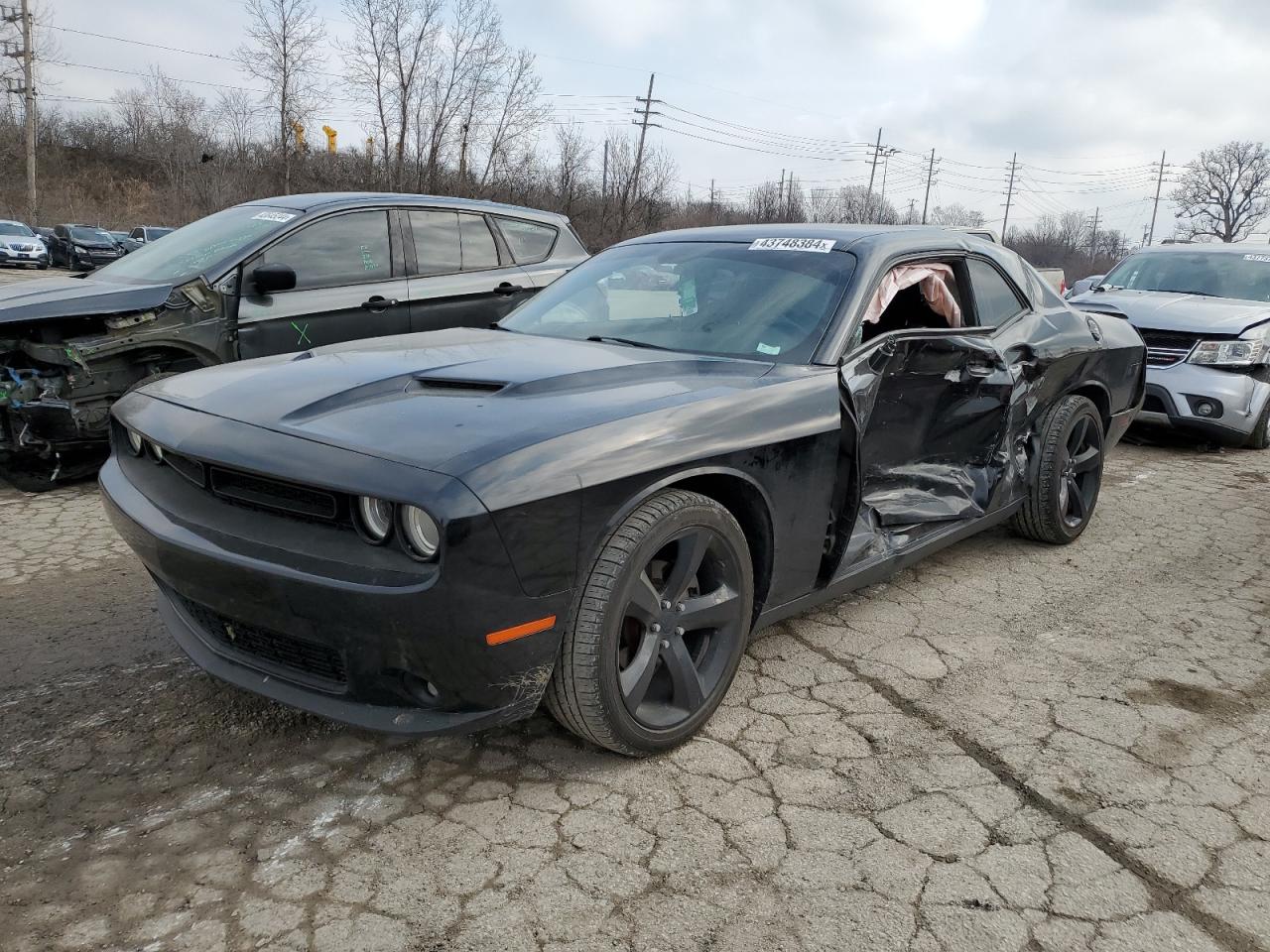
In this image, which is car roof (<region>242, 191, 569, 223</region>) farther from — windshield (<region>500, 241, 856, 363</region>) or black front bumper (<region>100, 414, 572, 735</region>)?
black front bumper (<region>100, 414, 572, 735</region>)

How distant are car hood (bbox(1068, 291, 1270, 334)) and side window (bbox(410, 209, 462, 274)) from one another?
15.2 ft

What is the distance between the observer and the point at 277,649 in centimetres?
233

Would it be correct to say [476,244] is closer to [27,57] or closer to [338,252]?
[338,252]

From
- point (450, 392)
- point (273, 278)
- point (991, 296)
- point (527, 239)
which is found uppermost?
point (527, 239)

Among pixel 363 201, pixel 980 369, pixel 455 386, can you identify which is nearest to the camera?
pixel 455 386

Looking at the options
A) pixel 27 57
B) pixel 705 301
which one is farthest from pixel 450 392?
pixel 27 57

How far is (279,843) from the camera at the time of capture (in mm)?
2180

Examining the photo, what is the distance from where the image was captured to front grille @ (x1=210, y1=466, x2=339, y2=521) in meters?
2.17

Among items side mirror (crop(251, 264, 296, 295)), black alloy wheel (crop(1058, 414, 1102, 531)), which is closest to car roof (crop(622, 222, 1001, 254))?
black alloy wheel (crop(1058, 414, 1102, 531))

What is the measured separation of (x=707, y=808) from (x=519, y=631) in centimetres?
74

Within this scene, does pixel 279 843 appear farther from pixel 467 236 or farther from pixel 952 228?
pixel 467 236

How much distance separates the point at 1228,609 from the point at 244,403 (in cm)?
397

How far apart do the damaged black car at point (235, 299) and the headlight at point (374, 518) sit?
11.4 feet

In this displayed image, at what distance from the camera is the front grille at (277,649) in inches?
87.6
